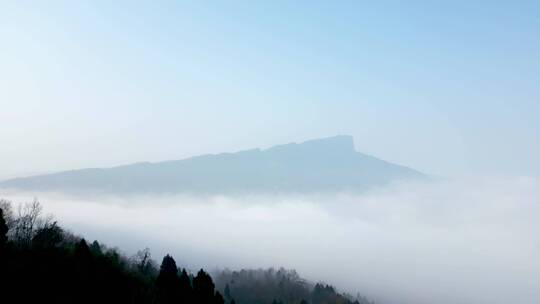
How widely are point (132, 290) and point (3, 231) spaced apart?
13.7 metres

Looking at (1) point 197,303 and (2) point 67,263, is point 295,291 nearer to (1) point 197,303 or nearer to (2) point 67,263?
(1) point 197,303

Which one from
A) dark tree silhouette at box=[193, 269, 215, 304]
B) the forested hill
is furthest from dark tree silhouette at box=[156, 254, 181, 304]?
dark tree silhouette at box=[193, 269, 215, 304]

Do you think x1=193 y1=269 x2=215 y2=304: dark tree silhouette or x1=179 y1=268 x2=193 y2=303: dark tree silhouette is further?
x1=193 y1=269 x2=215 y2=304: dark tree silhouette

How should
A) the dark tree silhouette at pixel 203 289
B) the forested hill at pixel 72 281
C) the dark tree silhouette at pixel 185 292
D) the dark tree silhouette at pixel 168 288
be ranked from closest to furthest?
1. the forested hill at pixel 72 281
2. the dark tree silhouette at pixel 185 292
3. the dark tree silhouette at pixel 168 288
4. the dark tree silhouette at pixel 203 289

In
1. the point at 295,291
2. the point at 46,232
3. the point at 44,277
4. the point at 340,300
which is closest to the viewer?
the point at 44,277

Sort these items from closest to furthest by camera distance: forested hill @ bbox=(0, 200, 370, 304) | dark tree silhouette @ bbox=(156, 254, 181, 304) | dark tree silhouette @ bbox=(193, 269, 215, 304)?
1. forested hill @ bbox=(0, 200, 370, 304)
2. dark tree silhouette @ bbox=(156, 254, 181, 304)
3. dark tree silhouette @ bbox=(193, 269, 215, 304)

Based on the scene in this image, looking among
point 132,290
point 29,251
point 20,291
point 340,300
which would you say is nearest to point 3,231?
point 29,251

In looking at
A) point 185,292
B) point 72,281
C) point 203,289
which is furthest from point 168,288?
point 72,281

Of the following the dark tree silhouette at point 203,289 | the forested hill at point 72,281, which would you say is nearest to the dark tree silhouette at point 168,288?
the forested hill at point 72,281

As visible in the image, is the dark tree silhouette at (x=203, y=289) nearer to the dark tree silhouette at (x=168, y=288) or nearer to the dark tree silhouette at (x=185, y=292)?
the dark tree silhouette at (x=185, y=292)

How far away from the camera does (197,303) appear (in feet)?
171

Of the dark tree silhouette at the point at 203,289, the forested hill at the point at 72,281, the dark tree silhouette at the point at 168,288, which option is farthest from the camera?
the dark tree silhouette at the point at 203,289

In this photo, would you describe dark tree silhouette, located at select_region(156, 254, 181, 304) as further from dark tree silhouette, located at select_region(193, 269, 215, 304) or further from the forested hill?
dark tree silhouette, located at select_region(193, 269, 215, 304)

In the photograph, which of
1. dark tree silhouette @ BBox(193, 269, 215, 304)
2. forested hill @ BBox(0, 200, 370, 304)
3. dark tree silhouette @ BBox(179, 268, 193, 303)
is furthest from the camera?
dark tree silhouette @ BBox(193, 269, 215, 304)
